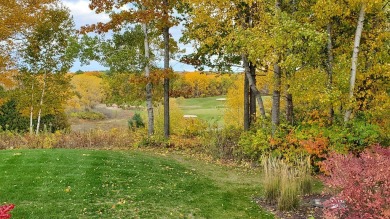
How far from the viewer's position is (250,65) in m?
11.7

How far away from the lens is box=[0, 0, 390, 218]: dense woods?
338 inches

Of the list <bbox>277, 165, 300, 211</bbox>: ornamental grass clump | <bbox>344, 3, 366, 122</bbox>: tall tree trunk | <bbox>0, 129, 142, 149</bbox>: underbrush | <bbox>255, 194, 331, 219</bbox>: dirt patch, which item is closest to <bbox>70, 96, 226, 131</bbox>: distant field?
<bbox>0, 129, 142, 149</bbox>: underbrush

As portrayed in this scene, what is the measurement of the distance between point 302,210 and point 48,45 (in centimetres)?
1438

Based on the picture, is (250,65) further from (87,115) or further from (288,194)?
(87,115)

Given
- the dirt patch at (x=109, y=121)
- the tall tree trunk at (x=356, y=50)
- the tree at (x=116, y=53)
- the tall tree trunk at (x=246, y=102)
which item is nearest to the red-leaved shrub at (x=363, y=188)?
the tall tree trunk at (x=356, y=50)

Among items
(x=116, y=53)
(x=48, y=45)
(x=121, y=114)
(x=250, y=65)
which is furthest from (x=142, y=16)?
(x=121, y=114)

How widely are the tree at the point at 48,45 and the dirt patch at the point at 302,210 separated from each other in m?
12.5

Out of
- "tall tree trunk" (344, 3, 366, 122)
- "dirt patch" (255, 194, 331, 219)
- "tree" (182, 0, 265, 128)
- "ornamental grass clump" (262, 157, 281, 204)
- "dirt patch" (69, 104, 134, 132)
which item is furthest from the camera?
"dirt patch" (69, 104, 134, 132)

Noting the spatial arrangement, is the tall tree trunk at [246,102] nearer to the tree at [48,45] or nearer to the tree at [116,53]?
the tree at [116,53]

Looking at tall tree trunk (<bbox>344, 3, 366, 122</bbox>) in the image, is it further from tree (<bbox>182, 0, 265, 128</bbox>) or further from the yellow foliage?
the yellow foliage

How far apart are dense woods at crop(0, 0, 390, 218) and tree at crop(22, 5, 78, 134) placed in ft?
0.14

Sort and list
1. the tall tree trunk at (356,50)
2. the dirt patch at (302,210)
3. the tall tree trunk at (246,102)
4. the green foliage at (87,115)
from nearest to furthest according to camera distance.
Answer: the dirt patch at (302,210) < the tall tree trunk at (356,50) < the tall tree trunk at (246,102) < the green foliage at (87,115)

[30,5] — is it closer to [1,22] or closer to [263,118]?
[1,22]

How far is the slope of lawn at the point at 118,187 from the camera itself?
584cm
